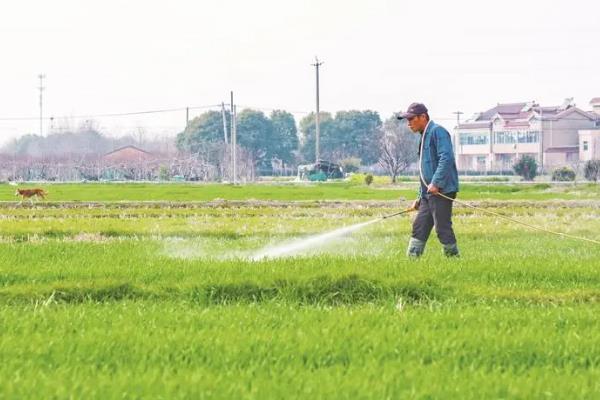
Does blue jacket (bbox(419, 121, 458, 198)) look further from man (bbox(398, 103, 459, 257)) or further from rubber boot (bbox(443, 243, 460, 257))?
rubber boot (bbox(443, 243, 460, 257))

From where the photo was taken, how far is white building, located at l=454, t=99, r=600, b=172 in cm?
7169

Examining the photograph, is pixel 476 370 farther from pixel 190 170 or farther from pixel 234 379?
pixel 190 170

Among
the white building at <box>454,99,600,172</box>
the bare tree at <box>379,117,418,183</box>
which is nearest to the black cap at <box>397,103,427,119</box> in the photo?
the bare tree at <box>379,117,418,183</box>

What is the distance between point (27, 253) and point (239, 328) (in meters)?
4.59

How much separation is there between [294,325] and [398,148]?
58781 mm

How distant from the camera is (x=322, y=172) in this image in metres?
66.3

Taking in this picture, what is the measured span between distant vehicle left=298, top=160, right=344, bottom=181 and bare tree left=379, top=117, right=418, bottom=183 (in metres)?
3.16

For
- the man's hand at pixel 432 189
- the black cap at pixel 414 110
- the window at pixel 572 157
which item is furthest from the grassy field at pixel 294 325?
the window at pixel 572 157

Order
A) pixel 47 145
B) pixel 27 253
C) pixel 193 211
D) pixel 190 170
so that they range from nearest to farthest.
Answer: pixel 27 253 → pixel 193 211 → pixel 190 170 → pixel 47 145

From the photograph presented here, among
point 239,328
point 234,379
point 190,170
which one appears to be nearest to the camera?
point 234,379

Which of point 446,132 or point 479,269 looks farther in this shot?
point 446,132

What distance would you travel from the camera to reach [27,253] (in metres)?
9.09

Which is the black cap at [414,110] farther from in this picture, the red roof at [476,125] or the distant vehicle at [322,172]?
the red roof at [476,125]

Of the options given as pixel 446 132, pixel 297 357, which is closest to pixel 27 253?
pixel 446 132
